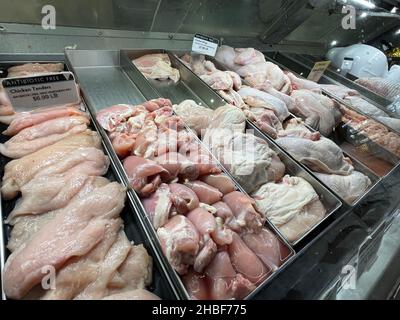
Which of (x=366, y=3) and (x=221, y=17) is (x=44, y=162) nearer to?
(x=221, y=17)

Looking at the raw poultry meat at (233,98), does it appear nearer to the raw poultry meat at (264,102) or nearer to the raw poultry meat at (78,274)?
the raw poultry meat at (264,102)

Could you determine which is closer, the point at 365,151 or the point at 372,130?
the point at 365,151

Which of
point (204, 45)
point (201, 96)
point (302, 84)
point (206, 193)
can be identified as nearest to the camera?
point (206, 193)

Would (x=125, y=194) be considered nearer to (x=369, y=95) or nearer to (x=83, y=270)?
(x=83, y=270)

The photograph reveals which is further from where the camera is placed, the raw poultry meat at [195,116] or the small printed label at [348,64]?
the small printed label at [348,64]

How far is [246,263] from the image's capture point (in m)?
1.67

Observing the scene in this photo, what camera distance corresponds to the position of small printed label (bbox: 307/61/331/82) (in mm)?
4379

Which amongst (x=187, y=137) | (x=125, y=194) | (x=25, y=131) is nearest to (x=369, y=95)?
(x=187, y=137)

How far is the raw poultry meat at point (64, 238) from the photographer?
1.29 m

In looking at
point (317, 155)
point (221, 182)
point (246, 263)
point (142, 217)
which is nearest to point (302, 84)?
point (317, 155)

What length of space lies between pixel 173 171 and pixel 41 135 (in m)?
1.10

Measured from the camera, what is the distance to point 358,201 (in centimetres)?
219

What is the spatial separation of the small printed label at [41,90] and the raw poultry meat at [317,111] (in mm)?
2642

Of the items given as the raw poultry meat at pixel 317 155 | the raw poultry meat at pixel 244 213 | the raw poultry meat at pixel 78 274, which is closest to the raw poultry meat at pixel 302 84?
the raw poultry meat at pixel 317 155
